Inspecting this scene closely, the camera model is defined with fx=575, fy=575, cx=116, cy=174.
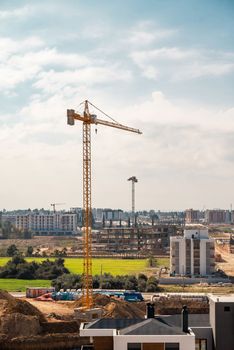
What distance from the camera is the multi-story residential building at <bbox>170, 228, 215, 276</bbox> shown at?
66.6 m

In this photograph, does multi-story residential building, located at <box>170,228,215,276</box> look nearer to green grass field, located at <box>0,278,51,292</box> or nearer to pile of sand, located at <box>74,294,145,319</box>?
green grass field, located at <box>0,278,51,292</box>

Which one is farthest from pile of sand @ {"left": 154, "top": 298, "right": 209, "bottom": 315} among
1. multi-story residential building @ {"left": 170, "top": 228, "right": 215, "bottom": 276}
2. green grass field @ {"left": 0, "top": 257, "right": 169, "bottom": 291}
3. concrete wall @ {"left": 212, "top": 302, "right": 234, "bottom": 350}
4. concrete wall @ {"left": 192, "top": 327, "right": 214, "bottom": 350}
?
multi-story residential building @ {"left": 170, "top": 228, "right": 215, "bottom": 276}

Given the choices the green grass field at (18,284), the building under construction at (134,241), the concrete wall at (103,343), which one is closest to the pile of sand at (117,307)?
the green grass field at (18,284)

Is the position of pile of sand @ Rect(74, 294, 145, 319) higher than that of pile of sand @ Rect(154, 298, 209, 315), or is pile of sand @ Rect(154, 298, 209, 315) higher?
pile of sand @ Rect(74, 294, 145, 319)

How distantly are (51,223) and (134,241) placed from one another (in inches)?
3215

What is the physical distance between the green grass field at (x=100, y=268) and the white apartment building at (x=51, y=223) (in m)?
87.3

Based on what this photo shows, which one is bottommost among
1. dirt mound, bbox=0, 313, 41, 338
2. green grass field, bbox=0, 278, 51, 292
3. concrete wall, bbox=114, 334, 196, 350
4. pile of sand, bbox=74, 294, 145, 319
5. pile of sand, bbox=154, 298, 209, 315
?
green grass field, bbox=0, 278, 51, 292

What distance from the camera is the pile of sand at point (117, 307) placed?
1436 inches

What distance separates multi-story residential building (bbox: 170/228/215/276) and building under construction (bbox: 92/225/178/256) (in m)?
30.3

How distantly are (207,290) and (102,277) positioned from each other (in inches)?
416

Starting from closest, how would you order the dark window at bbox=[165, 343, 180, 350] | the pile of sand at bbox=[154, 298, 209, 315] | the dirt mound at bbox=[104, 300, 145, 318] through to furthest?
the dark window at bbox=[165, 343, 180, 350], the dirt mound at bbox=[104, 300, 145, 318], the pile of sand at bbox=[154, 298, 209, 315]

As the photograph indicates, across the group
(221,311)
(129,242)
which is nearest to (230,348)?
(221,311)

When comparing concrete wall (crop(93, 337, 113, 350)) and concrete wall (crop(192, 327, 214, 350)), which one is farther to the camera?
concrete wall (crop(192, 327, 214, 350))

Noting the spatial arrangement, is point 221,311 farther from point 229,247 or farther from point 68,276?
point 229,247
